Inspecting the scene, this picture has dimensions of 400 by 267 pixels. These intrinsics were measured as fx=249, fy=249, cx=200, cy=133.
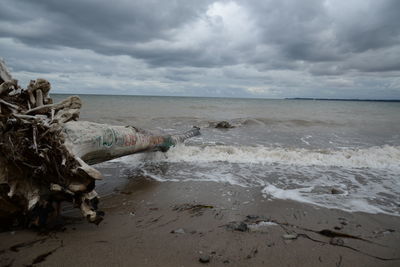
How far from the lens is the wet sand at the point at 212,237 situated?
240cm

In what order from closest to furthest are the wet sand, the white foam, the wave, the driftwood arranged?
the wet sand, the driftwood, the white foam, the wave

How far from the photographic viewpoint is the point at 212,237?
2814 millimetres

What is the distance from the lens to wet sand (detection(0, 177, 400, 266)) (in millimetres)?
2398

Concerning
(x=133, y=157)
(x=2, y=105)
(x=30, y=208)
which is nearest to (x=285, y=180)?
(x=133, y=157)

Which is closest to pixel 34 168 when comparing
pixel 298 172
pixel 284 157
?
pixel 298 172

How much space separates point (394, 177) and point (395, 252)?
3.66m

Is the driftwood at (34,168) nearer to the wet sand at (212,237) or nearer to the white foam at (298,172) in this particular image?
the wet sand at (212,237)

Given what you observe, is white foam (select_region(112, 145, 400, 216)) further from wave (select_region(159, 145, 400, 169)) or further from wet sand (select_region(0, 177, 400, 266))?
wet sand (select_region(0, 177, 400, 266))

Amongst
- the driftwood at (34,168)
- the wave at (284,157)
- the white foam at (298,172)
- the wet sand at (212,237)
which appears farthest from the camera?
the wave at (284,157)

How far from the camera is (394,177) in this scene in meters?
5.44

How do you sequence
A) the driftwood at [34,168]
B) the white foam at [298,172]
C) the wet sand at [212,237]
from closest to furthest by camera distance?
the wet sand at [212,237], the driftwood at [34,168], the white foam at [298,172]

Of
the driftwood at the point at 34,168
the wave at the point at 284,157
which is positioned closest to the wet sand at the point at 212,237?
the driftwood at the point at 34,168

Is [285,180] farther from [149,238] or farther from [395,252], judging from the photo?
[149,238]

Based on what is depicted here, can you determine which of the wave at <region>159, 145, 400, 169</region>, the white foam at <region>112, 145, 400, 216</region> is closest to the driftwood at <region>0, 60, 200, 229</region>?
the white foam at <region>112, 145, 400, 216</region>
